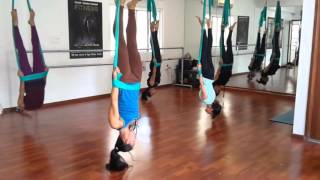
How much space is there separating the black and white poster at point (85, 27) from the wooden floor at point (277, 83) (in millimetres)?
3309

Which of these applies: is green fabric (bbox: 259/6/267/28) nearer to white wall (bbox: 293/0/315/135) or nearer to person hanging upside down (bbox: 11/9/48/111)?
white wall (bbox: 293/0/315/135)

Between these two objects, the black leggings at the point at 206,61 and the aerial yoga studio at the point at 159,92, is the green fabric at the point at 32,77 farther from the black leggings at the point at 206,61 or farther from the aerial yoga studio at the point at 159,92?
the black leggings at the point at 206,61

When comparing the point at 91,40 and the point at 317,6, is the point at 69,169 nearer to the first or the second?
the point at 317,6

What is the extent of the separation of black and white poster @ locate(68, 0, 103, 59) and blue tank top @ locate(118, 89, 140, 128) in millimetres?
3797

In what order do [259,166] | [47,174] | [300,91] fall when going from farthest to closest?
1. [300,91]
2. [259,166]
3. [47,174]

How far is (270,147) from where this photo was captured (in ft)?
13.4

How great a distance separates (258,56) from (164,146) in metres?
4.03

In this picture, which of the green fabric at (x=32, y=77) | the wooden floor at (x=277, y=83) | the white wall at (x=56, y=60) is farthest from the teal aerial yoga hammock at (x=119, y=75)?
the wooden floor at (x=277, y=83)

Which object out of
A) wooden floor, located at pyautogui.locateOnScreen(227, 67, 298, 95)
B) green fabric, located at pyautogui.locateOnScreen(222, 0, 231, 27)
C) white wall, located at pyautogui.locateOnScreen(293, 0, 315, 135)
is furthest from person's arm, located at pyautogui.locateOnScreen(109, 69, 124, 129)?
wooden floor, located at pyautogui.locateOnScreen(227, 67, 298, 95)

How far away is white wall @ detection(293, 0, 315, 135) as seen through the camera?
13.9ft

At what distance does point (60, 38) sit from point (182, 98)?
2.83 m

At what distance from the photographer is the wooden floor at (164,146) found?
330cm

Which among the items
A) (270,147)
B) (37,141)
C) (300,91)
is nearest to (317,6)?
(300,91)

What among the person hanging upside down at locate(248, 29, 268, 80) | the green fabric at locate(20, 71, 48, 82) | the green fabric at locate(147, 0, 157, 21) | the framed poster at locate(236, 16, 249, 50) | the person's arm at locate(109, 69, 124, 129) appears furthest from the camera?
the framed poster at locate(236, 16, 249, 50)
